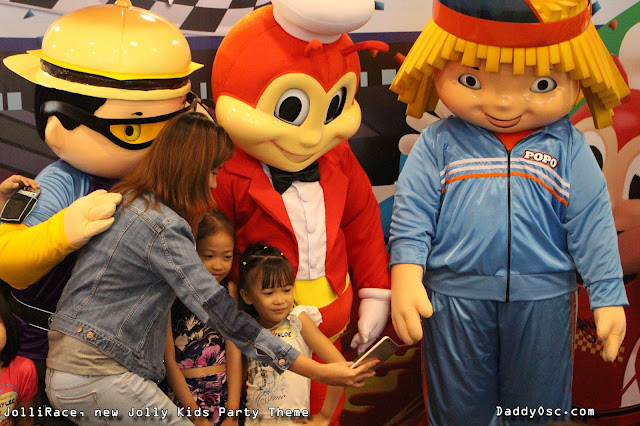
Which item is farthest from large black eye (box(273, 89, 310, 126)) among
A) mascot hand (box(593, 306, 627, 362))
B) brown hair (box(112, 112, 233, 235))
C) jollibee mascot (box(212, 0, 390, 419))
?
mascot hand (box(593, 306, 627, 362))

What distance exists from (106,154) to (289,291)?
0.69 meters

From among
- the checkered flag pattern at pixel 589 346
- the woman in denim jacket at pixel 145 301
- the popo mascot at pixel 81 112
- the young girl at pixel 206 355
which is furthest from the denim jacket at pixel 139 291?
the checkered flag pattern at pixel 589 346

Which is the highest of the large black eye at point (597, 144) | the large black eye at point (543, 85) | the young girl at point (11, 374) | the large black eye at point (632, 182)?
the large black eye at point (543, 85)

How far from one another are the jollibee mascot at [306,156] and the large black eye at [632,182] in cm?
116

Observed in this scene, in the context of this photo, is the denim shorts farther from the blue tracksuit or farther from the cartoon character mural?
the cartoon character mural

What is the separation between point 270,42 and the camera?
2.47 metres

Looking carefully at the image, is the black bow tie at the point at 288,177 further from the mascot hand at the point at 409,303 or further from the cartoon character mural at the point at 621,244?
the cartoon character mural at the point at 621,244

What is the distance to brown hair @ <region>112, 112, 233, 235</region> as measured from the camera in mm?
2166

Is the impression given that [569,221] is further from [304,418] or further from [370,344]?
[304,418]

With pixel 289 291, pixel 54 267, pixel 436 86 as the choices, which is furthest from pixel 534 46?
pixel 54 267

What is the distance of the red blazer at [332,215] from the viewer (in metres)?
2.58

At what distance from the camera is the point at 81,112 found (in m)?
Answer: 2.35

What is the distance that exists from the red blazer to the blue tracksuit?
0.12m

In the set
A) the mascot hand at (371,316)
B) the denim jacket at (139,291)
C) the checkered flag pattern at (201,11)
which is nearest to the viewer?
the denim jacket at (139,291)
